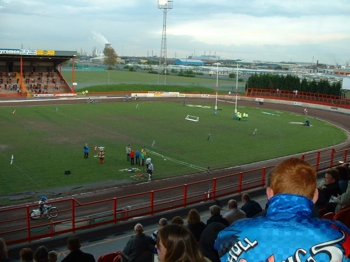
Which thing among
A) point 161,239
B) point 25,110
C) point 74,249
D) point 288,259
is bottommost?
point 25,110

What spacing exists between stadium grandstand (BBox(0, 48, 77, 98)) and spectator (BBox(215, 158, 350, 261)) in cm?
7151

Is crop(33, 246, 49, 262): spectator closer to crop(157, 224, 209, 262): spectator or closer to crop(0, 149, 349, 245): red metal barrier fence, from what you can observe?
crop(157, 224, 209, 262): spectator

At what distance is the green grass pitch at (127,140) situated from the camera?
2438 centimetres

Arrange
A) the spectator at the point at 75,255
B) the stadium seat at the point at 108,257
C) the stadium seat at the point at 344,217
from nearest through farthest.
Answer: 1. the stadium seat at the point at 344,217
2. the spectator at the point at 75,255
3. the stadium seat at the point at 108,257

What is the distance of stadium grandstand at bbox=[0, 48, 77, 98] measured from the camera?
71875 millimetres

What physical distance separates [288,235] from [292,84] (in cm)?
8021

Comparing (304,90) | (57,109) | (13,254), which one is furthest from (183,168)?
(304,90)

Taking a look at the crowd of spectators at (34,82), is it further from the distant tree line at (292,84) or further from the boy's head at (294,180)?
the boy's head at (294,180)

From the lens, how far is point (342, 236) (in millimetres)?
2461

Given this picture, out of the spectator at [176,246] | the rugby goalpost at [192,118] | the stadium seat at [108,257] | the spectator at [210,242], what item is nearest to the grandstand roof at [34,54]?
the rugby goalpost at [192,118]

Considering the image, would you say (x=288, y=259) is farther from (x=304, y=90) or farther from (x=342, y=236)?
(x=304, y=90)

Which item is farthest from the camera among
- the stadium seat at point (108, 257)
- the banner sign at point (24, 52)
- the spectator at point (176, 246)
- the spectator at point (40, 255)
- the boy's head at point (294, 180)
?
the banner sign at point (24, 52)

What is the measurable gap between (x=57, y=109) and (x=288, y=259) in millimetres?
53566

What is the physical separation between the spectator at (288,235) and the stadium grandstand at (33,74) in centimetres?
7151
